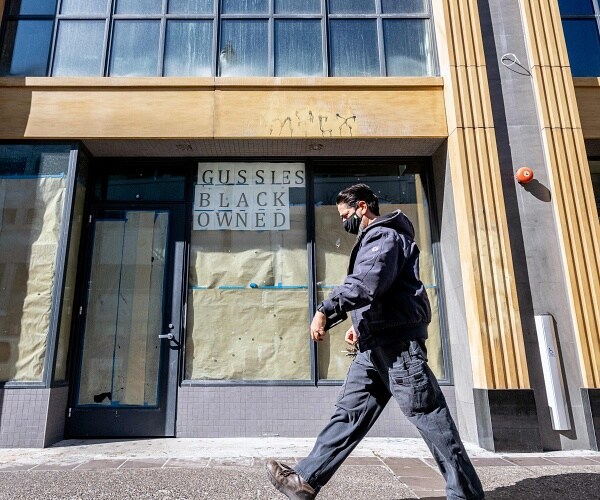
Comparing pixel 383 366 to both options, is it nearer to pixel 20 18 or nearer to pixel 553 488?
pixel 553 488

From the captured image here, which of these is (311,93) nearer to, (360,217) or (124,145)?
(124,145)

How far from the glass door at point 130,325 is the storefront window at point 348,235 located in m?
1.92

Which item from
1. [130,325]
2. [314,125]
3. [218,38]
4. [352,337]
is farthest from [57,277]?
[352,337]

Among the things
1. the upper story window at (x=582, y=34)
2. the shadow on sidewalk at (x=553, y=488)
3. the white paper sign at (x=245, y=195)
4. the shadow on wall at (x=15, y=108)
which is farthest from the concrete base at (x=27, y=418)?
the upper story window at (x=582, y=34)

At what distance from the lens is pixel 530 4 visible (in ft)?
19.7

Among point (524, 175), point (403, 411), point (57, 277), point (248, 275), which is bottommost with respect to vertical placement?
point (403, 411)

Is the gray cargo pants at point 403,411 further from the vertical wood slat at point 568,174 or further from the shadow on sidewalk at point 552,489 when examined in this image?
the vertical wood slat at point 568,174

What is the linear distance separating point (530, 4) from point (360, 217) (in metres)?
5.09

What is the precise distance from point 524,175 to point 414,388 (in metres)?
3.92

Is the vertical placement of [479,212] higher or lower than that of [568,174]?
lower

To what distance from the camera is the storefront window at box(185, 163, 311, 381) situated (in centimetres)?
575

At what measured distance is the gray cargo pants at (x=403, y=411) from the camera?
7.97 ft

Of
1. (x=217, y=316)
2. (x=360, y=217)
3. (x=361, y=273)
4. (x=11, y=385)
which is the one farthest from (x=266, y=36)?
(x=11, y=385)

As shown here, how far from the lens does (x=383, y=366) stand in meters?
2.69
